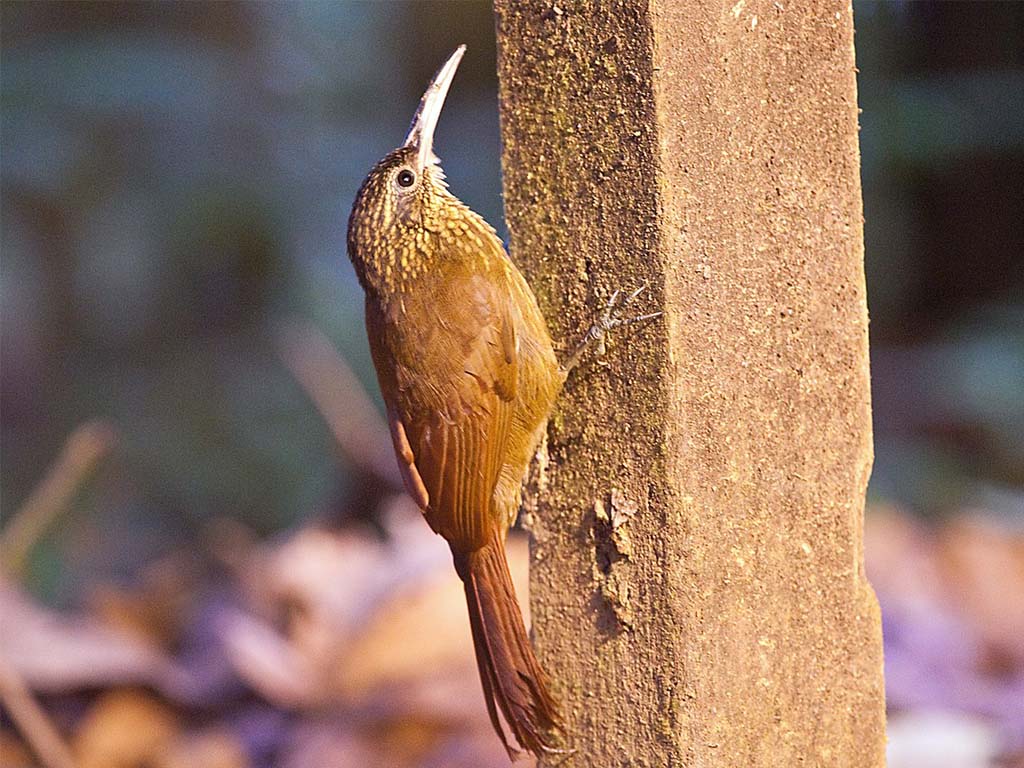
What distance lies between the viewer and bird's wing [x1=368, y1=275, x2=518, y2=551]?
1.37m

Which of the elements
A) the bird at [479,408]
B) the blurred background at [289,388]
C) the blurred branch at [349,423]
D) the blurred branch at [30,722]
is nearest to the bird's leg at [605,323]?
the bird at [479,408]

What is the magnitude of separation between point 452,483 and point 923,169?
545cm

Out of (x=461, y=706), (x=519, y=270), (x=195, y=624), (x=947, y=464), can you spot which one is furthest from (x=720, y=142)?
(x=947, y=464)

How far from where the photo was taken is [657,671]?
1.27 m

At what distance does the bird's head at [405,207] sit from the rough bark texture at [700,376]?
186 mm

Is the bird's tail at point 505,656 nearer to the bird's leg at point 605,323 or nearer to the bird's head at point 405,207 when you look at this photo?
the bird's leg at point 605,323

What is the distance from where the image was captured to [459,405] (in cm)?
139

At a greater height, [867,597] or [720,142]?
[720,142]

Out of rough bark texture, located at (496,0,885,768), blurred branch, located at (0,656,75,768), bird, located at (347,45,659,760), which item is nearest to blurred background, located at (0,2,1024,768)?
blurred branch, located at (0,656,75,768)

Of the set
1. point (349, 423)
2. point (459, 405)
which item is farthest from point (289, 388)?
point (459, 405)

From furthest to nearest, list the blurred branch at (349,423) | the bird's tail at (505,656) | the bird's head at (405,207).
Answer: the blurred branch at (349,423) < the bird's head at (405,207) < the bird's tail at (505,656)

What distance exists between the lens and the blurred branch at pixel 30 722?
7.37 ft

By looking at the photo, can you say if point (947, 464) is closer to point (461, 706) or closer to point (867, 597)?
point (461, 706)

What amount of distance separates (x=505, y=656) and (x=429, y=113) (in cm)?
67
